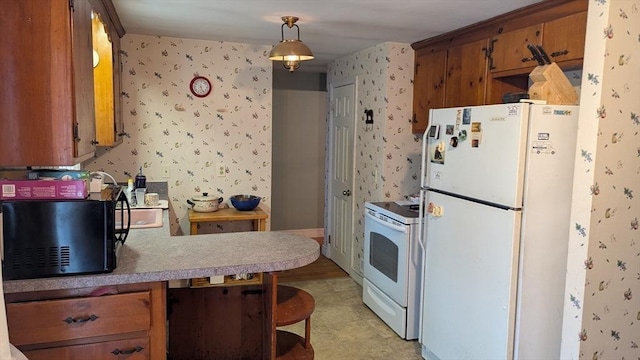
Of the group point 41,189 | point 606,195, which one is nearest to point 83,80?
point 41,189

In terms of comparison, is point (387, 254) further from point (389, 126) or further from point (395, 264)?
point (389, 126)

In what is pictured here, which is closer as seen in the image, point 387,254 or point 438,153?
point 438,153

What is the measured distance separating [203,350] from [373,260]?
1773mm

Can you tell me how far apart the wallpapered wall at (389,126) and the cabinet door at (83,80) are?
243 centimetres

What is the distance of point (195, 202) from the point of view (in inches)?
153

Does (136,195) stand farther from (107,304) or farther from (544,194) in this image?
(544,194)

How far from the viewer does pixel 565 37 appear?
2.46m

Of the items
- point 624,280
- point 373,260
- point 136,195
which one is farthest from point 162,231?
point 624,280

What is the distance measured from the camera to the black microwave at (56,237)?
1.60 metres

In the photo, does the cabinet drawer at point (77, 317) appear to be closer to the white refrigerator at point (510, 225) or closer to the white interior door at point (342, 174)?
the white refrigerator at point (510, 225)

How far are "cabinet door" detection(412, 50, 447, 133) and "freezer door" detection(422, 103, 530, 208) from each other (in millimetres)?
800

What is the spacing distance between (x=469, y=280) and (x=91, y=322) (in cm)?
188

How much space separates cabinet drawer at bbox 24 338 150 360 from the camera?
1.67m

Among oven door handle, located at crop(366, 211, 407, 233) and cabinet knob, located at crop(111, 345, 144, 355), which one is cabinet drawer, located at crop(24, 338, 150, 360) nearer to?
cabinet knob, located at crop(111, 345, 144, 355)
